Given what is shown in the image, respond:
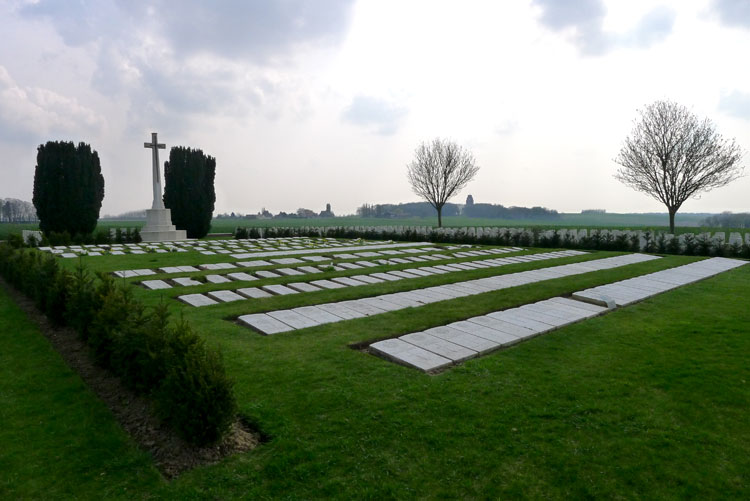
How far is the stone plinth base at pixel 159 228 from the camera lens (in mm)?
24375

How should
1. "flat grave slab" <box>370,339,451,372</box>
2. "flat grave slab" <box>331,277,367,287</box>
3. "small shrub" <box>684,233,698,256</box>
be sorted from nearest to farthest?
"flat grave slab" <box>370,339,451,372</box> → "flat grave slab" <box>331,277,367,287</box> → "small shrub" <box>684,233,698,256</box>

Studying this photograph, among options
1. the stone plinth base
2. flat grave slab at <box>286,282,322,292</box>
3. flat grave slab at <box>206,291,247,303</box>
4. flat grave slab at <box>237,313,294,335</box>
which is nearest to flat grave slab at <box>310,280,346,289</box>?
flat grave slab at <box>286,282,322,292</box>

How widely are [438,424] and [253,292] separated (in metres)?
5.92

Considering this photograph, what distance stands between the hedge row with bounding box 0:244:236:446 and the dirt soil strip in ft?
0.31

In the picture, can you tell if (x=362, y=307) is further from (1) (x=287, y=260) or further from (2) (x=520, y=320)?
(1) (x=287, y=260)

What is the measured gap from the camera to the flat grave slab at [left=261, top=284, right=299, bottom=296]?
8.43m

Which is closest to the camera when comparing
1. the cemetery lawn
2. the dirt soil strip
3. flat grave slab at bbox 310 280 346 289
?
the cemetery lawn

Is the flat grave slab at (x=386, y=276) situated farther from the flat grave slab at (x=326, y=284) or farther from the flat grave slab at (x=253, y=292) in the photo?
the flat grave slab at (x=253, y=292)

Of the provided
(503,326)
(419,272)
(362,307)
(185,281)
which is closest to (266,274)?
(185,281)

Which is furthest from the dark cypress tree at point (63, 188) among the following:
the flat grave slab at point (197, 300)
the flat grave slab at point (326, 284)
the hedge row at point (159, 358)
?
the hedge row at point (159, 358)

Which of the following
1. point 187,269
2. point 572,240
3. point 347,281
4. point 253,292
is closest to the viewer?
point 253,292

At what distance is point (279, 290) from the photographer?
8.66 m

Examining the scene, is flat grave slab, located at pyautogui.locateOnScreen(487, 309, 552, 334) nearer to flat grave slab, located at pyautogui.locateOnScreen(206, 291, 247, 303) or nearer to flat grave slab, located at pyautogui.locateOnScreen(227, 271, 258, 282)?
flat grave slab, located at pyautogui.locateOnScreen(206, 291, 247, 303)

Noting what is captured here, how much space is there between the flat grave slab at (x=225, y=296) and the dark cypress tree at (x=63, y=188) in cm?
2044
